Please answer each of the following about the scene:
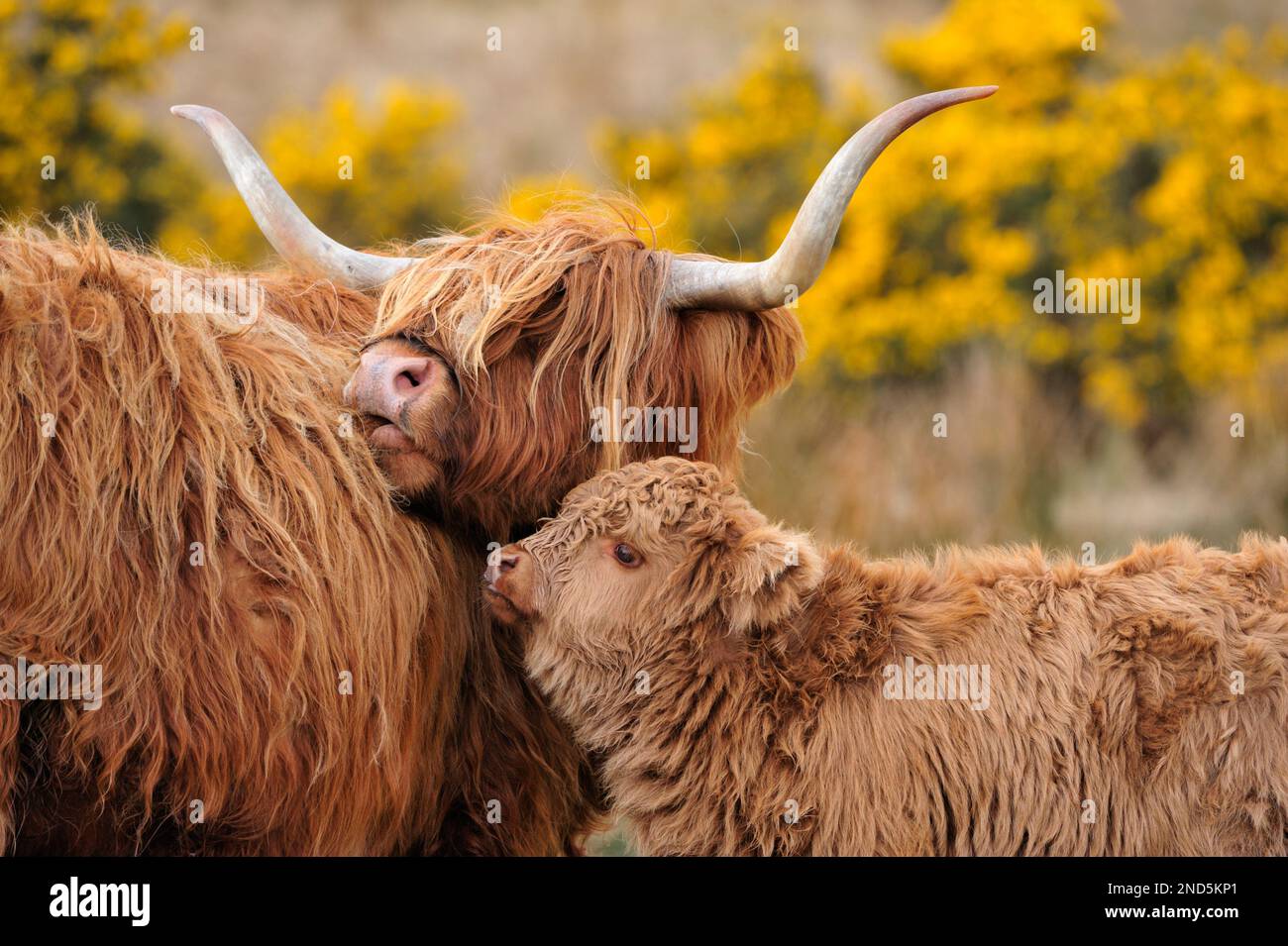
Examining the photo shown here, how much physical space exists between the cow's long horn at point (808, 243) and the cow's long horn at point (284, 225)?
94cm

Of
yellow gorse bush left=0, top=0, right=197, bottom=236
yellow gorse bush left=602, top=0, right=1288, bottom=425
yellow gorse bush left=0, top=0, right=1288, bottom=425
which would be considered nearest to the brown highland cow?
yellow gorse bush left=0, top=0, right=1288, bottom=425

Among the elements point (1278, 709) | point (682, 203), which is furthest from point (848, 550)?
point (682, 203)

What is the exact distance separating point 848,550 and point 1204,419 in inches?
326

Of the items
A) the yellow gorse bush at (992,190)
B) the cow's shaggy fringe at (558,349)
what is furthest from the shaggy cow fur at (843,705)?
the yellow gorse bush at (992,190)

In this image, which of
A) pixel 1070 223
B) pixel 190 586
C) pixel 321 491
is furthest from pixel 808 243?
pixel 1070 223

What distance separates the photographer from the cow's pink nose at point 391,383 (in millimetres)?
3885

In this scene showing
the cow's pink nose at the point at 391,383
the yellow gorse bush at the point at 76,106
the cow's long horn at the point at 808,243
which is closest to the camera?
the cow's pink nose at the point at 391,383

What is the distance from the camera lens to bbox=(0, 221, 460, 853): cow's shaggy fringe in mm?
3396

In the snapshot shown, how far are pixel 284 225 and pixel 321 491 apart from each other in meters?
1.14

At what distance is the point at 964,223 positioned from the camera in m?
12.5

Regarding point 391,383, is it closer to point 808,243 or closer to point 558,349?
point 558,349

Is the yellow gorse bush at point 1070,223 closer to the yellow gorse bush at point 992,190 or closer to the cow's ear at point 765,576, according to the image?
the yellow gorse bush at point 992,190
